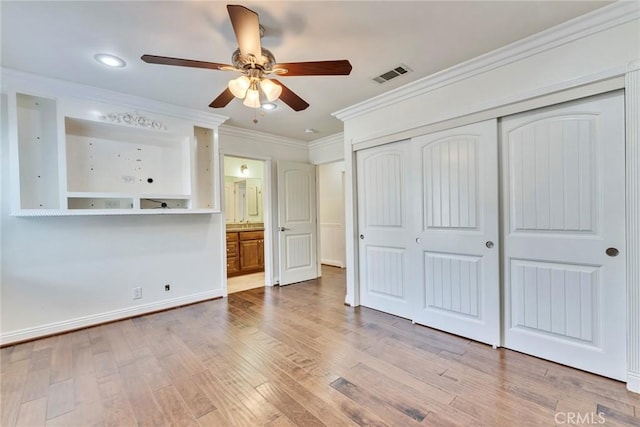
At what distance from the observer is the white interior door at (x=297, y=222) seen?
15.5ft

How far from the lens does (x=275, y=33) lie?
2.02 metres

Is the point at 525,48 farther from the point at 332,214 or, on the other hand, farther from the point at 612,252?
the point at 332,214

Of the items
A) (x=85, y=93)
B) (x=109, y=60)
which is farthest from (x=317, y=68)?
(x=85, y=93)

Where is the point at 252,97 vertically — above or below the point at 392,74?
below

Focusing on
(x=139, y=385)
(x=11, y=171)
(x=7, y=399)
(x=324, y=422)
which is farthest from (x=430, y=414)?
(x=11, y=171)

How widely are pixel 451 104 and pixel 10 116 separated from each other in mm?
4078

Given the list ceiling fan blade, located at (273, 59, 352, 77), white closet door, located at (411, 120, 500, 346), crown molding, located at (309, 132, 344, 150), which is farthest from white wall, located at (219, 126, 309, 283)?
ceiling fan blade, located at (273, 59, 352, 77)

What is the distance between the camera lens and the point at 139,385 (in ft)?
6.55

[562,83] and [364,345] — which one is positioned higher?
[562,83]

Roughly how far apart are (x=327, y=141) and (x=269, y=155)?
3.44 feet

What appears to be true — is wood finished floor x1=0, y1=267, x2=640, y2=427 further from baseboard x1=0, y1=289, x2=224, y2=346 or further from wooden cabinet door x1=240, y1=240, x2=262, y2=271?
wooden cabinet door x1=240, y1=240, x2=262, y2=271

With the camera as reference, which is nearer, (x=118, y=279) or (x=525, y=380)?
(x=525, y=380)

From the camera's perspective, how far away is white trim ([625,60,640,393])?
5.88 ft

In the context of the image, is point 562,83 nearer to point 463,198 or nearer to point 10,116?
point 463,198
